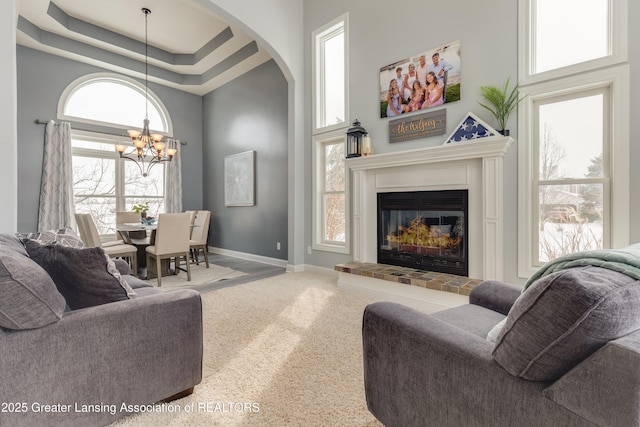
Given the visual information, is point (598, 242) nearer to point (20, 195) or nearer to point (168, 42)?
point (168, 42)

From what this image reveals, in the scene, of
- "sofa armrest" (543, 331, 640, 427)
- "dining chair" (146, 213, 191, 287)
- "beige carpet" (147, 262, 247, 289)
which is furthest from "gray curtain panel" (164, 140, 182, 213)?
"sofa armrest" (543, 331, 640, 427)

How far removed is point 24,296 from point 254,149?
15.9 feet

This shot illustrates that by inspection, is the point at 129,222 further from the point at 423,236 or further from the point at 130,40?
the point at 423,236

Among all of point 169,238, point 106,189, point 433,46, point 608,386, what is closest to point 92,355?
point 608,386

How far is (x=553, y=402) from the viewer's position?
2.53 ft

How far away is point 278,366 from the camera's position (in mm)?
1877

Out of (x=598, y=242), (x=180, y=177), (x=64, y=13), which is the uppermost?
(x=64, y=13)

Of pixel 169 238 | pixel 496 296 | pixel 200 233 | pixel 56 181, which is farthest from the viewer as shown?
pixel 200 233

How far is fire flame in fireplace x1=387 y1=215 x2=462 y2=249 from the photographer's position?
10.7 ft

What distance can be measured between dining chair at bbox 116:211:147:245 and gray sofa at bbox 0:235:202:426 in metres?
3.16

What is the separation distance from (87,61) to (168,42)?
4.69 feet

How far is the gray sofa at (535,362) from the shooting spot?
691 millimetres

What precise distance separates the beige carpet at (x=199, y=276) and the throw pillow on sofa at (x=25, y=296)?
277 cm

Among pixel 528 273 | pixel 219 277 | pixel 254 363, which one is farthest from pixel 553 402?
pixel 219 277
